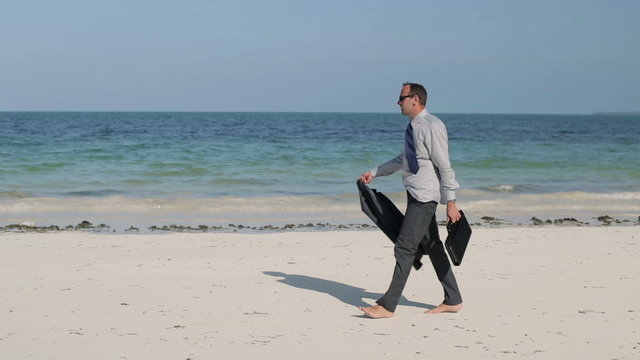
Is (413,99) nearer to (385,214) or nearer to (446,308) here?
(385,214)

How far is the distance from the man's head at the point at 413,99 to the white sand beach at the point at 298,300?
1.45 metres

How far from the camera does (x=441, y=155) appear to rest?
17.5 feet

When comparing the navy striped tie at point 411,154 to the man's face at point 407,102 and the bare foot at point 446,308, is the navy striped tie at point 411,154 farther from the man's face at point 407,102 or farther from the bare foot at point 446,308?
the bare foot at point 446,308

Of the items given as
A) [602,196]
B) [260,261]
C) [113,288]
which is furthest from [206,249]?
[602,196]

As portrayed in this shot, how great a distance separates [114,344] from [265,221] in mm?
7234

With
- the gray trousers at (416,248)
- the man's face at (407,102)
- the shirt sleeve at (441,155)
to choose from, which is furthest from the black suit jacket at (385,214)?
the man's face at (407,102)

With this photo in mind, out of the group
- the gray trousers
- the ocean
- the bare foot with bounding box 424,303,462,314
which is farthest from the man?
the ocean

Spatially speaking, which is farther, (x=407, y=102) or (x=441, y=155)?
(x=407, y=102)

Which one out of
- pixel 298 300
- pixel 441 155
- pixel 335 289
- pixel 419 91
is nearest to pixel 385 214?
pixel 441 155

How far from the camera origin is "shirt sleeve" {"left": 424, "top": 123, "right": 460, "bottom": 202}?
5320 mm

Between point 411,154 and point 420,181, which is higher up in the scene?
point 411,154

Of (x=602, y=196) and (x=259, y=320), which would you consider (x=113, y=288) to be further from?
(x=602, y=196)

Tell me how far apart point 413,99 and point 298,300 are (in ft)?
6.05

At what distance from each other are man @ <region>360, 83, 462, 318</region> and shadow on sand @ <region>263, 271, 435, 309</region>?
63 centimetres
